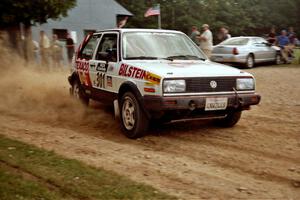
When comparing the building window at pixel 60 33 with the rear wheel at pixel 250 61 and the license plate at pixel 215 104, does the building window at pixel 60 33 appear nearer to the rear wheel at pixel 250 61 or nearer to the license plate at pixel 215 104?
the rear wheel at pixel 250 61

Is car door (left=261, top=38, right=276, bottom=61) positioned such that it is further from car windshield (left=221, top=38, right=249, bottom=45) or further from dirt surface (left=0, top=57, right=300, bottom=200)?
dirt surface (left=0, top=57, right=300, bottom=200)

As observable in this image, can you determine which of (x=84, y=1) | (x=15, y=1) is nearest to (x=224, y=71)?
(x=15, y=1)

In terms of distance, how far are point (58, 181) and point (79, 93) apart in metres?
4.79

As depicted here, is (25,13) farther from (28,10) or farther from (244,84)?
(244,84)

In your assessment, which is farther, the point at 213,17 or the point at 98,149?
the point at 213,17

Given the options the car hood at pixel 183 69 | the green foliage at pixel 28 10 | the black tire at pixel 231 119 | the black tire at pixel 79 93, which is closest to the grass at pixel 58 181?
the car hood at pixel 183 69

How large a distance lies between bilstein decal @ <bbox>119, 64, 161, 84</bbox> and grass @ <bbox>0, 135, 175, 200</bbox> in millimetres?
1712

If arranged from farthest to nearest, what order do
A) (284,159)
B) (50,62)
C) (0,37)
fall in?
(50,62), (0,37), (284,159)

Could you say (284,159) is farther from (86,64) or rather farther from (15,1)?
(15,1)

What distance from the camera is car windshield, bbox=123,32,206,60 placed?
716 cm

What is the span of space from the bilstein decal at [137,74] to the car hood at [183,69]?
0.06 m

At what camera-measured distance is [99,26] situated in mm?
26375

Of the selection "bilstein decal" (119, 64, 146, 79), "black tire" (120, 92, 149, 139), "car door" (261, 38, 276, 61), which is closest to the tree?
"car door" (261, 38, 276, 61)

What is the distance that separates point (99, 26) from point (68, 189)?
22.9 m
